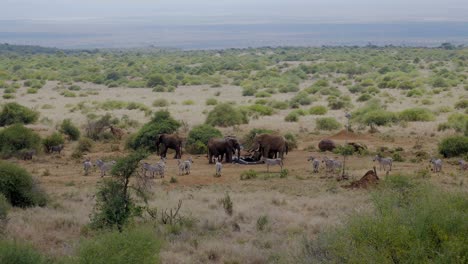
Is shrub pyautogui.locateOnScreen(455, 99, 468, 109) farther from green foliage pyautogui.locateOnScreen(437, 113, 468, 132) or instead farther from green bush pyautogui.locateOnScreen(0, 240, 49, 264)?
green bush pyautogui.locateOnScreen(0, 240, 49, 264)

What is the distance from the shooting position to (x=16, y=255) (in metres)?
8.74

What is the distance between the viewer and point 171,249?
12.0m

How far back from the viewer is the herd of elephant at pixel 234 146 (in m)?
23.2

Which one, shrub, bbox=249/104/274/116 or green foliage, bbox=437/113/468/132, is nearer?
green foliage, bbox=437/113/468/132

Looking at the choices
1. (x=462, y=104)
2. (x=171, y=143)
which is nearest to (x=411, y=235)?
(x=171, y=143)

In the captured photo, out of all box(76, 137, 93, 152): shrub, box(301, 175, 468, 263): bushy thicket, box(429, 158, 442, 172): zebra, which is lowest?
box(76, 137, 93, 152): shrub

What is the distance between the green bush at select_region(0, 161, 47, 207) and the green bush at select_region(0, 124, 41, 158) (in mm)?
8792

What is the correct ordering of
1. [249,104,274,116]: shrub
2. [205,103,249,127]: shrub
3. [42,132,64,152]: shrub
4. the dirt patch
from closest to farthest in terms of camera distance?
the dirt patch < [42,132,64,152]: shrub < [205,103,249,127]: shrub < [249,104,274,116]: shrub

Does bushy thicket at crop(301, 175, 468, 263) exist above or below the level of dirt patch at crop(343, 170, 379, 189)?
above

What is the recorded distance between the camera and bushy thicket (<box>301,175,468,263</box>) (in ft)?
25.2

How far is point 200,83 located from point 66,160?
39.5 metres

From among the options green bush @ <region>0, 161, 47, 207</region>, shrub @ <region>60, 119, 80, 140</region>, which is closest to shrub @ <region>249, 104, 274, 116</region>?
shrub @ <region>60, 119, 80, 140</region>

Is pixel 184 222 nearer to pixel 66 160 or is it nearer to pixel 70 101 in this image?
pixel 66 160

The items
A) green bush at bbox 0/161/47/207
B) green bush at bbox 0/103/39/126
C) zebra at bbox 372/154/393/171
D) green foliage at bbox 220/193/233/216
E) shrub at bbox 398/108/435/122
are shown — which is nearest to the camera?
green foliage at bbox 220/193/233/216
